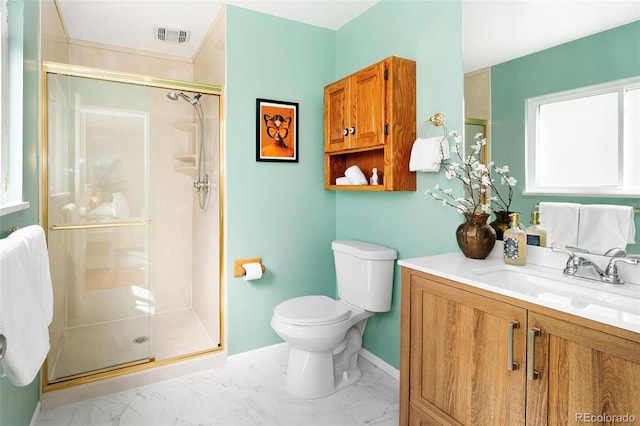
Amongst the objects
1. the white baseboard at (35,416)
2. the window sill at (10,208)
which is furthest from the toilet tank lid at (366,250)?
the white baseboard at (35,416)

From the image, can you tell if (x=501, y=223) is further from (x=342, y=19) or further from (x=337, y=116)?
(x=342, y=19)

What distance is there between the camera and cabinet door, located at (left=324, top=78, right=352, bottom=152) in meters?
2.44

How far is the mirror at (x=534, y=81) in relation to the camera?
135 centimetres

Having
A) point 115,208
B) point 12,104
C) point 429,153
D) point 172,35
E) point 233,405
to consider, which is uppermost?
point 172,35

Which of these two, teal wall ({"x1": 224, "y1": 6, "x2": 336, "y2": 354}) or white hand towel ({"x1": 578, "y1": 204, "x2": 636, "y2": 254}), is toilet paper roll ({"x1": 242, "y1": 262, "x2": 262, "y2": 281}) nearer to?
teal wall ({"x1": 224, "y1": 6, "x2": 336, "y2": 354})

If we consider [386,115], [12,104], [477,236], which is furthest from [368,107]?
[12,104]

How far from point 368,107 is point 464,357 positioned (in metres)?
1.45

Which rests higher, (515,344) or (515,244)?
(515,244)

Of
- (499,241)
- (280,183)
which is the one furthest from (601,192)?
(280,183)

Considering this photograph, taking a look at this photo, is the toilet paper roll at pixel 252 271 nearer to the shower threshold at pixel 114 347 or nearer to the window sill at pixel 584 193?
the shower threshold at pixel 114 347

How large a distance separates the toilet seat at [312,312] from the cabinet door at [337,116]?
1028mm

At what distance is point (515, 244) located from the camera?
5.39 feet

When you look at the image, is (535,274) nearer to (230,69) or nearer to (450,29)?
(450,29)

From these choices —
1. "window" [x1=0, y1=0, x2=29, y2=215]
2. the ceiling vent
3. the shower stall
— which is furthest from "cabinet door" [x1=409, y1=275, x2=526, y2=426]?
the ceiling vent
